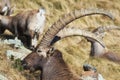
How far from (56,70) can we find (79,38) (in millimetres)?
10714

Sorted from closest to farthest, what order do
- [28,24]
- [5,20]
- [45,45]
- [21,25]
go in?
[45,45], [28,24], [21,25], [5,20]

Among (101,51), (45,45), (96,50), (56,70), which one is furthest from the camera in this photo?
(101,51)

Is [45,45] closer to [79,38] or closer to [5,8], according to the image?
[5,8]

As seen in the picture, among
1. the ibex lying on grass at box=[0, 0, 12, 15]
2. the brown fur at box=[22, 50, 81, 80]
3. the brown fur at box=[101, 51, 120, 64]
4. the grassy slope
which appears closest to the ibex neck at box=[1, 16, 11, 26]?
the ibex lying on grass at box=[0, 0, 12, 15]

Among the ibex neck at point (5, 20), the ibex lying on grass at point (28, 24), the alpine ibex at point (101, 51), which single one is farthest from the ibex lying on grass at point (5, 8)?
the alpine ibex at point (101, 51)

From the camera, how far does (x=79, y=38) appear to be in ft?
66.7

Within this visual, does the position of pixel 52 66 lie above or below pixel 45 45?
below

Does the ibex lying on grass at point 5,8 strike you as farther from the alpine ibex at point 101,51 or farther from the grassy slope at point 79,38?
the alpine ibex at point 101,51

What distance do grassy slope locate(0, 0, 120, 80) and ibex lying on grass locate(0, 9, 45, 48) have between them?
1553 mm

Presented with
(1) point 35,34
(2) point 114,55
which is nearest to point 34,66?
(1) point 35,34

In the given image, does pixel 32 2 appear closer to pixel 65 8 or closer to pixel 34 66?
pixel 65 8

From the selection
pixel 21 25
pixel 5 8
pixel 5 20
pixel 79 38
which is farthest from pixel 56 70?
pixel 79 38

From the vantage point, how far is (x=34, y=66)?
1013 centimetres

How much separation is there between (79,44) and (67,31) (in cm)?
802
